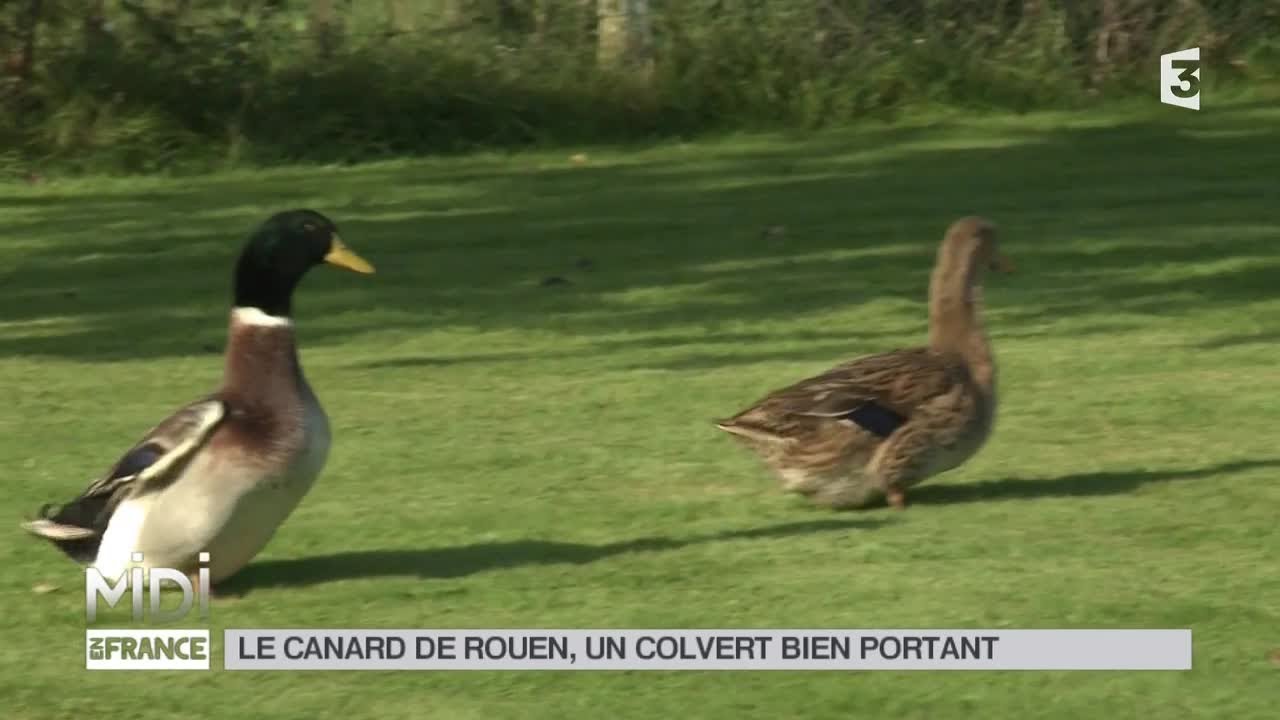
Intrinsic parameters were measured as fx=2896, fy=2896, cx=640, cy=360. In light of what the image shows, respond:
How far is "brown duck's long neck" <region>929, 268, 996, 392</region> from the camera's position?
7.36 m

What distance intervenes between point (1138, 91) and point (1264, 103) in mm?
705

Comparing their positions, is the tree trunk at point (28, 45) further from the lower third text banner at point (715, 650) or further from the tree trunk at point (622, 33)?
the lower third text banner at point (715, 650)

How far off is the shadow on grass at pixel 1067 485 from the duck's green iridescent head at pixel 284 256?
1.70m

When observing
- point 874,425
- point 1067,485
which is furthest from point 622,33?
point 874,425

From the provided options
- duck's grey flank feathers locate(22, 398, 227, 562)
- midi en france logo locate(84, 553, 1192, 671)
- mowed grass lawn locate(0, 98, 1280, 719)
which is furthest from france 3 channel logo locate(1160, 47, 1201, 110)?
duck's grey flank feathers locate(22, 398, 227, 562)

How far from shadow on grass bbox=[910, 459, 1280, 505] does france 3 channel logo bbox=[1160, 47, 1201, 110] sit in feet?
29.5

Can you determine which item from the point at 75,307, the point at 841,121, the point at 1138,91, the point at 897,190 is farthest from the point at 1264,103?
the point at 75,307

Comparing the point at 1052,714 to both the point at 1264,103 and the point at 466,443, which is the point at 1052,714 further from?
the point at 1264,103

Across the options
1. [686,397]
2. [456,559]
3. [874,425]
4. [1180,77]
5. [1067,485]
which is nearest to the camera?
[456,559]

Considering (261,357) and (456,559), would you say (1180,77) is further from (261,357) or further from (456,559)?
(261,357)

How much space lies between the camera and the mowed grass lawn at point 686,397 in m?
5.76

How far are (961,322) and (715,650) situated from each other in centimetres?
197

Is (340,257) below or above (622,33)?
above

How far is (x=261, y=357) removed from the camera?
625 centimetres
